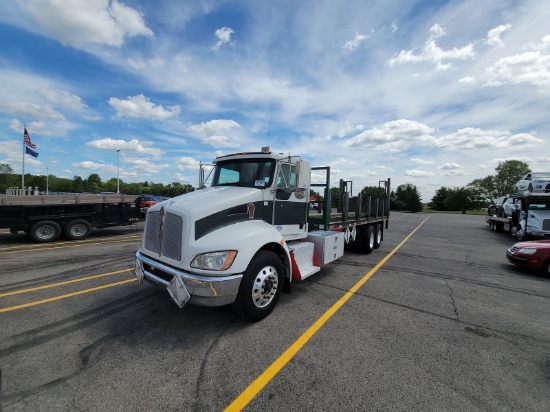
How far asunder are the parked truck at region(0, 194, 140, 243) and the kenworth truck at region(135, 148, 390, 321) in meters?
7.92

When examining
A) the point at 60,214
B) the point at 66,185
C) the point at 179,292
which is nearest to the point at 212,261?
the point at 179,292

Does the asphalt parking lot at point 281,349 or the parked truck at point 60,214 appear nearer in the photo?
the asphalt parking lot at point 281,349

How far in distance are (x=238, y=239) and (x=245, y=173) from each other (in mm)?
1707

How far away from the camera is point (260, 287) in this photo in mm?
3900

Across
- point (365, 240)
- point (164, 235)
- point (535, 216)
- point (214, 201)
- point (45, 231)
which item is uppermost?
point (214, 201)

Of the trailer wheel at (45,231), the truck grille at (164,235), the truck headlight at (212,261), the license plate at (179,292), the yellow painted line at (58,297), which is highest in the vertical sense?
the truck grille at (164,235)

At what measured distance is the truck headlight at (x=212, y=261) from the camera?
3426 mm

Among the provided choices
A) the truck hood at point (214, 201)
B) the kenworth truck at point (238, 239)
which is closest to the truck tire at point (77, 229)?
the kenworth truck at point (238, 239)

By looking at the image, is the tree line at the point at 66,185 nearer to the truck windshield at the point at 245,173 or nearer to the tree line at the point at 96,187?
the tree line at the point at 96,187

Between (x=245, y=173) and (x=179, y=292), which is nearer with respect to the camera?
(x=179, y=292)

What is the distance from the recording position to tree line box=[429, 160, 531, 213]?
77.9 metres

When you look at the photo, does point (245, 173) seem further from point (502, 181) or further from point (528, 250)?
point (502, 181)

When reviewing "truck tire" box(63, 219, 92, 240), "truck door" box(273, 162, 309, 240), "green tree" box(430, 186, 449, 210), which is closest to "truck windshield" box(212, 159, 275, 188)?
"truck door" box(273, 162, 309, 240)

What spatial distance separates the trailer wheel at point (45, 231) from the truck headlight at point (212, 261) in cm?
969
